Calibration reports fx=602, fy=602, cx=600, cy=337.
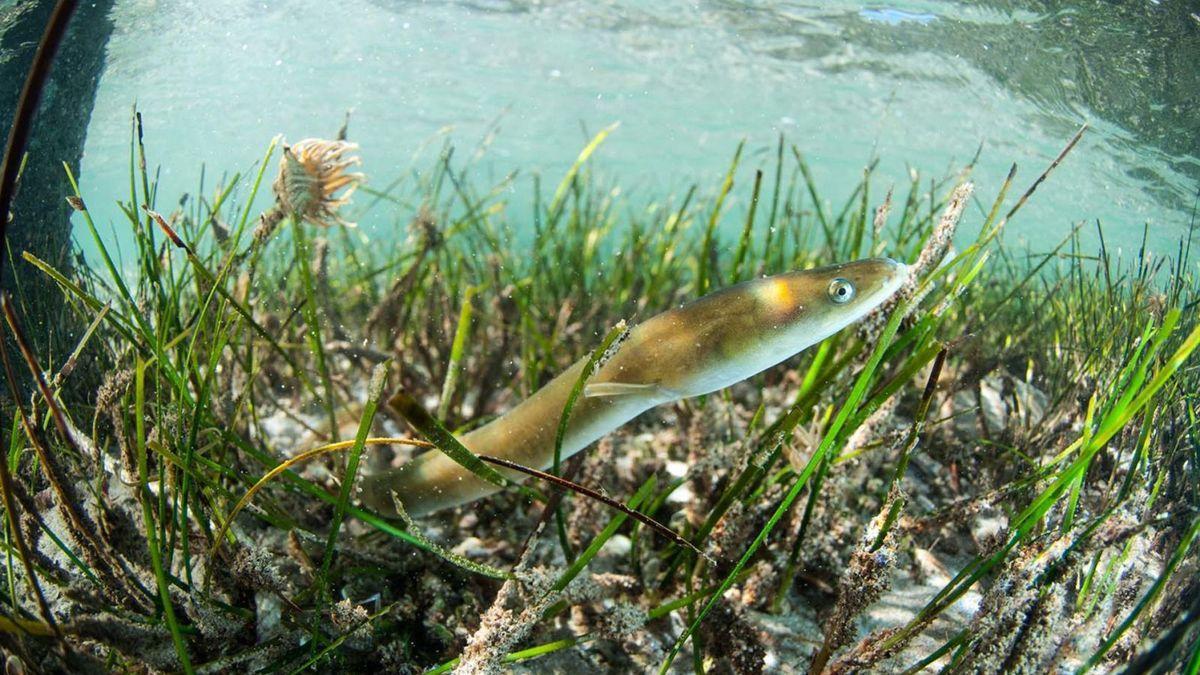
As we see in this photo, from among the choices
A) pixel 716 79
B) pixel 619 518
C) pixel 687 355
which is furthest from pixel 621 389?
pixel 716 79

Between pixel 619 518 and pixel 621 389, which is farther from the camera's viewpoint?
pixel 621 389

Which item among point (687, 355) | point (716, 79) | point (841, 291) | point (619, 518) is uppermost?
point (716, 79)

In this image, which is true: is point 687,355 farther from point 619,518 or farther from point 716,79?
point 716,79

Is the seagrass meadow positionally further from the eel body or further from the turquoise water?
the turquoise water

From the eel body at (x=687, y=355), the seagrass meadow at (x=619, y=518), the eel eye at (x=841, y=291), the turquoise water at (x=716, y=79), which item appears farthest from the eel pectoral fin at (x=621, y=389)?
the turquoise water at (x=716, y=79)

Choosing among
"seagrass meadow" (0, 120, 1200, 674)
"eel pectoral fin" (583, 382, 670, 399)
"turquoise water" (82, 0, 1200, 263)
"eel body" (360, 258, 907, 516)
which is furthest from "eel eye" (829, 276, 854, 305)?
"turquoise water" (82, 0, 1200, 263)

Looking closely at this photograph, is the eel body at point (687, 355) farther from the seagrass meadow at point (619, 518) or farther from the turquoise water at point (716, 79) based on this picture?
the turquoise water at point (716, 79)

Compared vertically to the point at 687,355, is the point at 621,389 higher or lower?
lower
